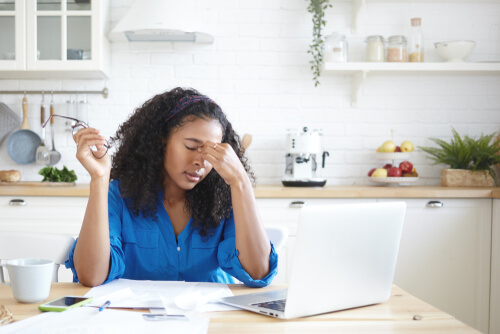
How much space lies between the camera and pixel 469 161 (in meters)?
3.15

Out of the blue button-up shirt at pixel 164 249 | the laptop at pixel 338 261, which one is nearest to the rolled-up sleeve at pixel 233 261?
the blue button-up shirt at pixel 164 249

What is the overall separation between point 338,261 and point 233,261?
1.41ft

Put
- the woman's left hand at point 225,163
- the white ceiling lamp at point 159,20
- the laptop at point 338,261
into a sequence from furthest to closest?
1. the white ceiling lamp at point 159,20
2. the woman's left hand at point 225,163
3. the laptop at point 338,261

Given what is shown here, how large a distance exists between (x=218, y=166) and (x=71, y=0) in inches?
85.5

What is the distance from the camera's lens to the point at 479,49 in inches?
134

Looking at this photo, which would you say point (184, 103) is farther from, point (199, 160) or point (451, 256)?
point (451, 256)

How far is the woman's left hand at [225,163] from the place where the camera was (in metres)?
1.34

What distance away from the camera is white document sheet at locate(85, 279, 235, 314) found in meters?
0.99

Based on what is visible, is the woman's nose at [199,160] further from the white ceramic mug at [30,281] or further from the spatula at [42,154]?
the spatula at [42,154]

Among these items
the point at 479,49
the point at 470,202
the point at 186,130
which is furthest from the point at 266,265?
the point at 479,49

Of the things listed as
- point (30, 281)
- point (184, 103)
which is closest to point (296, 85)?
point (184, 103)

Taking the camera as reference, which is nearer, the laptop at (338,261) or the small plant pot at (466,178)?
the laptop at (338,261)

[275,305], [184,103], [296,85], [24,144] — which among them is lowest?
[275,305]

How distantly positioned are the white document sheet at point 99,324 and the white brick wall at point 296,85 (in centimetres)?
249
